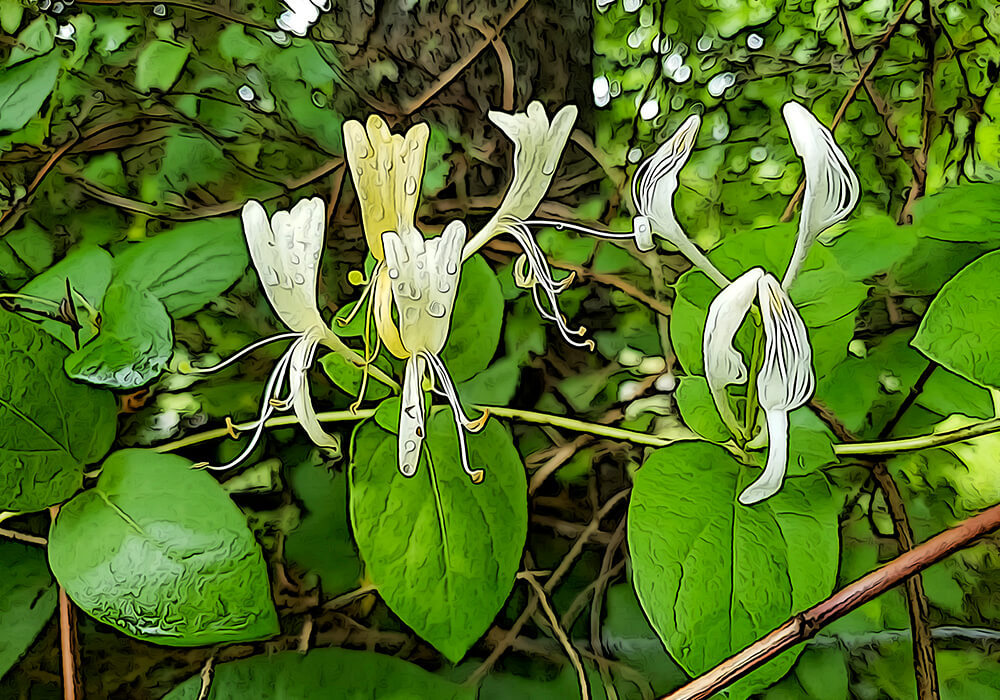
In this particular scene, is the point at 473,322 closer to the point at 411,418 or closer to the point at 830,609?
the point at 411,418

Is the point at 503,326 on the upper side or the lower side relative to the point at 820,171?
lower

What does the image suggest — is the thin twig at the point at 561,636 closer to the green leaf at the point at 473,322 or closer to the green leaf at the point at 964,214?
the green leaf at the point at 473,322

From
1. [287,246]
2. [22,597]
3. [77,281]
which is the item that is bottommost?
[22,597]

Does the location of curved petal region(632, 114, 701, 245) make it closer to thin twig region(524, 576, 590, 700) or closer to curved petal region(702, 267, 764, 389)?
curved petal region(702, 267, 764, 389)

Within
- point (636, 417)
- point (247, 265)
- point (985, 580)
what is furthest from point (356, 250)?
point (985, 580)

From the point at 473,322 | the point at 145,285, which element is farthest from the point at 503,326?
the point at 145,285

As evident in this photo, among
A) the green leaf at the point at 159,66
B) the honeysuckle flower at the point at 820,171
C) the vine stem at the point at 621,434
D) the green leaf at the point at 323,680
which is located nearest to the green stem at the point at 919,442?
the vine stem at the point at 621,434

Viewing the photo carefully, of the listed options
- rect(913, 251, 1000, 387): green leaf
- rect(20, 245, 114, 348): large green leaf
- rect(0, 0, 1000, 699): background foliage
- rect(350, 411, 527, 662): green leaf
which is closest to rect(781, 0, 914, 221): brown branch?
rect(0, 0, 1000, 699): background foliage
